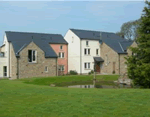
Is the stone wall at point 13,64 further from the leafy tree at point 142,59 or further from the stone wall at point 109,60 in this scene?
the leafy tree at point 142,59

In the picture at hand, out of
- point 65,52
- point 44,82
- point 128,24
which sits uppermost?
point 128,24

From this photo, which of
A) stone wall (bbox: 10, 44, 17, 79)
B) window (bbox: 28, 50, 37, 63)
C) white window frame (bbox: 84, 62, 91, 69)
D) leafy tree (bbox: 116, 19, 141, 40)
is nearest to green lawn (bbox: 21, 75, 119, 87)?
stone wall (bbox: 10, 44, 17, 79)

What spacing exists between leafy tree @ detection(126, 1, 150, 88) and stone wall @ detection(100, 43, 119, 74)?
881 inches

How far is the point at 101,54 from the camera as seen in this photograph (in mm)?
47875

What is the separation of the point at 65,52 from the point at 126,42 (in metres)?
13.3

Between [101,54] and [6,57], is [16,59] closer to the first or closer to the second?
[6,57]

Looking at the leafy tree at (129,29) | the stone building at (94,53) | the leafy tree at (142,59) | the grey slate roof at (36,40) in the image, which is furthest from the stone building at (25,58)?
the leafy tree at (129,29)

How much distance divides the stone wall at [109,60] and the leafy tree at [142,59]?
22376mm

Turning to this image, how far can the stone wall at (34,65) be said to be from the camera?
1446 inches

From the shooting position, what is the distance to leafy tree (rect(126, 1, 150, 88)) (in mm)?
20417

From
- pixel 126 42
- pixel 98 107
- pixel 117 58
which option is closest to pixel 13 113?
pixel 98 107

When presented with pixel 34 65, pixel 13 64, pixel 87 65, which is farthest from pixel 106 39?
pixel 13 64

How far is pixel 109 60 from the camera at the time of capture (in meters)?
45.9

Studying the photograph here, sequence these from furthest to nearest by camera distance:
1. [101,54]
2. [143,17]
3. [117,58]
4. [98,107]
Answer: [101,54] → [117,58] → [143,17] → [98,107]
